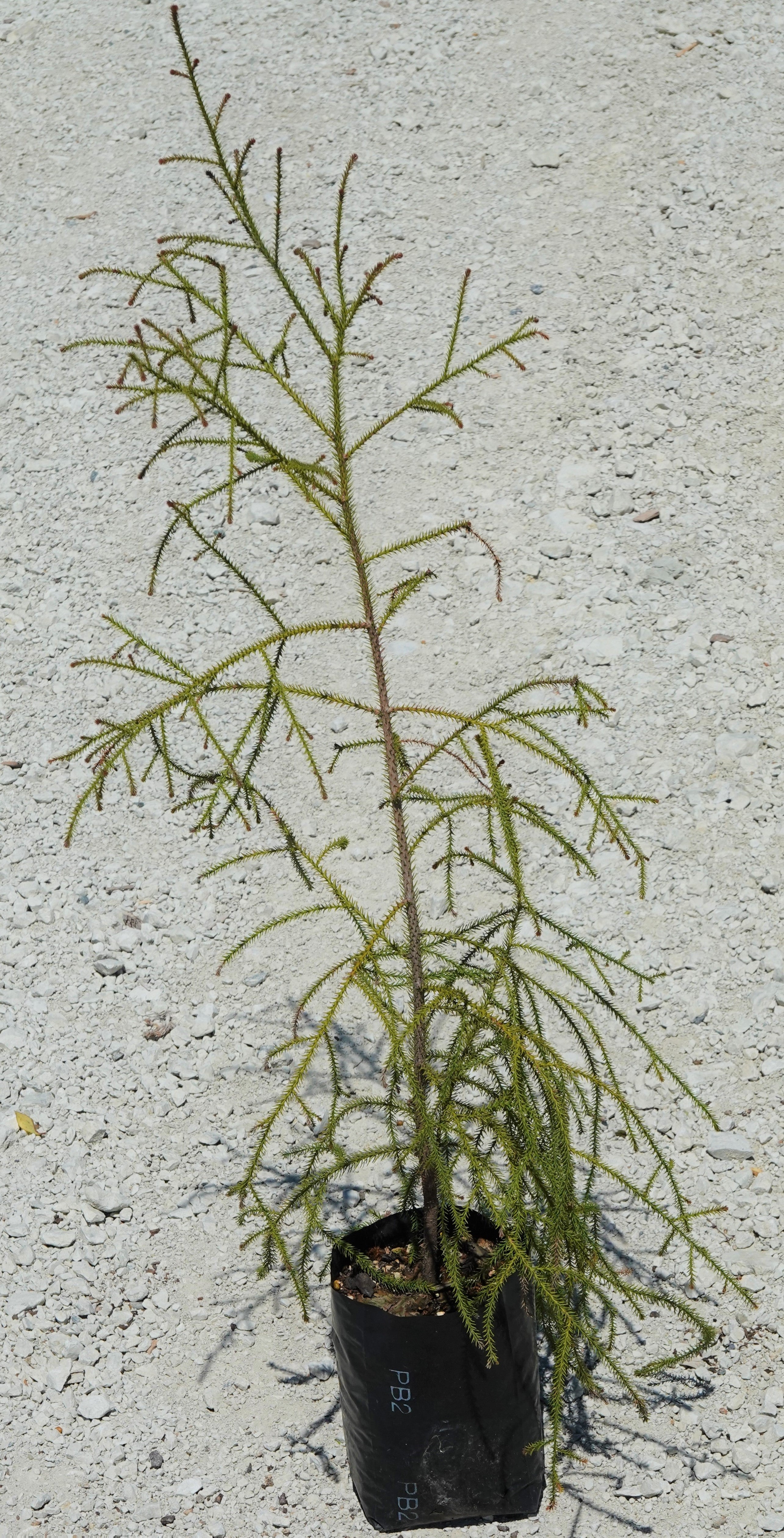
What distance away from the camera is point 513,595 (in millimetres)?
4723

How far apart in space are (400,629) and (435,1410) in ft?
8.74

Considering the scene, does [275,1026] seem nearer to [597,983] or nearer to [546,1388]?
[597,983]

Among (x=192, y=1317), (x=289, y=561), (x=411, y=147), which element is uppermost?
(x=411, y=147)

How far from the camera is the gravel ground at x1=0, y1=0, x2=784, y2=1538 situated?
312cm

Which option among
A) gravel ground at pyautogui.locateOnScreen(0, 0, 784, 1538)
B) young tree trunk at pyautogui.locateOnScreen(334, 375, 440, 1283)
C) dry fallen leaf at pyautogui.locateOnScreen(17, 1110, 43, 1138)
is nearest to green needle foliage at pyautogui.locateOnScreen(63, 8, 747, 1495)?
young tree trunk at pyautogui.locateOnScreen(334, 375, 440, 1283)

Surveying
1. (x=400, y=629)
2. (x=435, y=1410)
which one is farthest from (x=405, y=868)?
(x=400, y=629)

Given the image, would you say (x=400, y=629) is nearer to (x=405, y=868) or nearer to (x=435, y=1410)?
(x=405, y=868)

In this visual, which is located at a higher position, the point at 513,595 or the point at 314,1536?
the point at 513,595

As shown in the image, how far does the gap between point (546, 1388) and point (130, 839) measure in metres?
2.02

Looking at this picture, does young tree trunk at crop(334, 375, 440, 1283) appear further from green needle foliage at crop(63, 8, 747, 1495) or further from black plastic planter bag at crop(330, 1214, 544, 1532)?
black plastic planter bag at crop(330, 1214, 544, 1532)

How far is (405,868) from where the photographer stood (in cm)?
247

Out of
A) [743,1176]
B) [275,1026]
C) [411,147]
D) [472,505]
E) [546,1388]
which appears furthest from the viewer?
[411,147]

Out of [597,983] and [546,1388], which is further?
[597,983]

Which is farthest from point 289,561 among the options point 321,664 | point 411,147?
point 411,147
